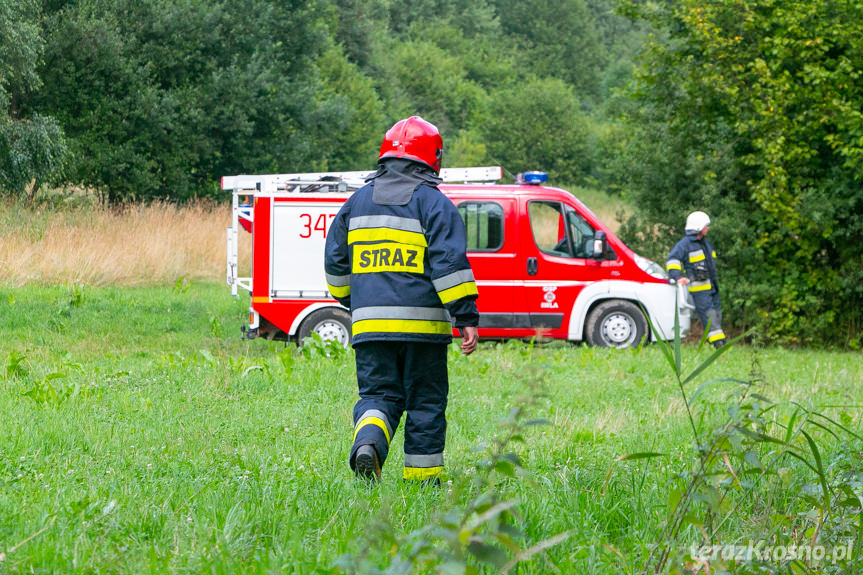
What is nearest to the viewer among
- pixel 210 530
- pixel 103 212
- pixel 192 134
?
pixel 210 530

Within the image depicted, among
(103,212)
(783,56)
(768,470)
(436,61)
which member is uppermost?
(436,61)

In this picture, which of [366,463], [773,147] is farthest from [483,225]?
[366,463]

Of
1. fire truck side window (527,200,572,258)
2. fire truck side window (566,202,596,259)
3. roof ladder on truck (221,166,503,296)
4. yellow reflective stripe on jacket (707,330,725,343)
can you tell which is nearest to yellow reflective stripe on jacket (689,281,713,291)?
yellow reflective stripe on jacket (707,330,725,343)

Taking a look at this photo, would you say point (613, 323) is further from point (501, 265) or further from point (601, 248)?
point (501, 265)

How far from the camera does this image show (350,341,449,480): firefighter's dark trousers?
183 inches

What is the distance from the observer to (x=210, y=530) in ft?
10.9

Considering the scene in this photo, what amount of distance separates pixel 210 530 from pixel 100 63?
1059 inches

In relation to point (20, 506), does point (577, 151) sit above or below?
above

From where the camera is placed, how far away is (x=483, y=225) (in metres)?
12.6

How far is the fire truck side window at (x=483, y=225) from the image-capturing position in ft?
41.1

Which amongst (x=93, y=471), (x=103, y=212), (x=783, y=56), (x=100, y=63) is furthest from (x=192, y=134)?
(x=93, y=471)

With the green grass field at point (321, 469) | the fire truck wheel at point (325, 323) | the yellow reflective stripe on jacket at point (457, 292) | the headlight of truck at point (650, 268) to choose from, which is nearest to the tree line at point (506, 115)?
the green grass field at point (321, 469)

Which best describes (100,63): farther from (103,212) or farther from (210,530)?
(210,530)

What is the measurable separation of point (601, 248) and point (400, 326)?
8.47 metres
